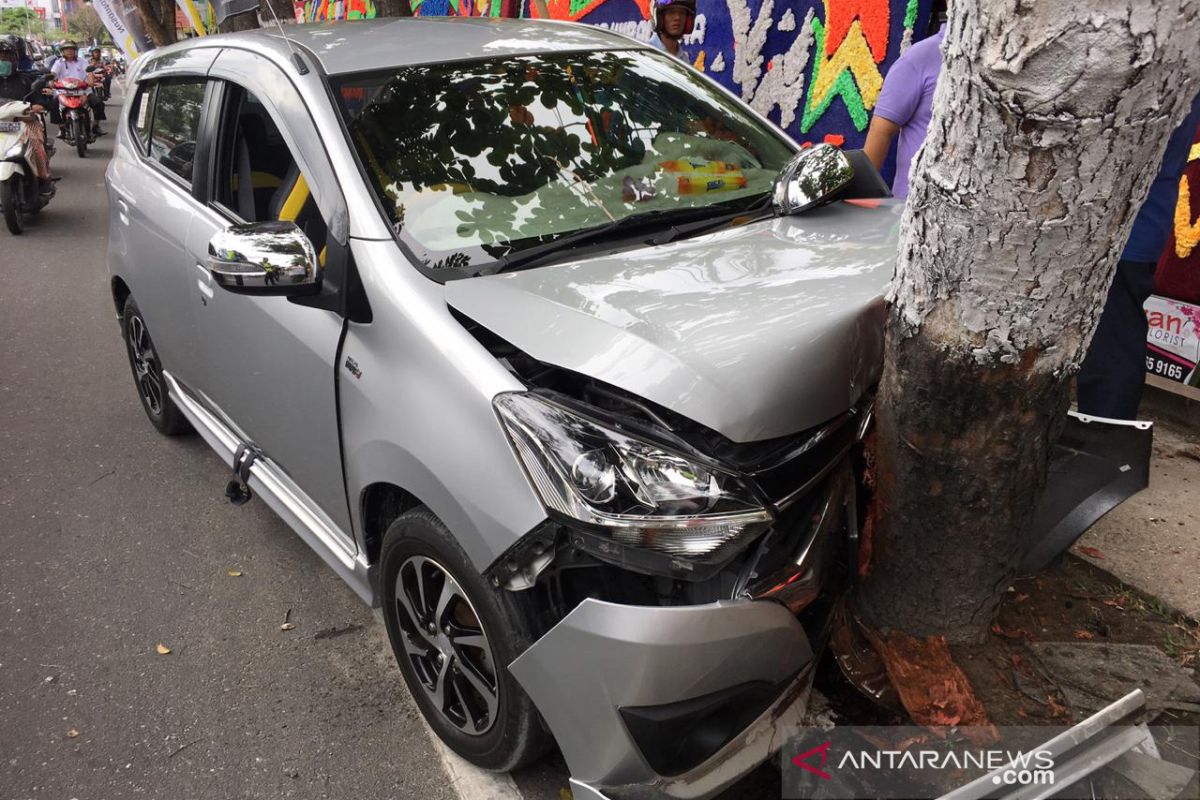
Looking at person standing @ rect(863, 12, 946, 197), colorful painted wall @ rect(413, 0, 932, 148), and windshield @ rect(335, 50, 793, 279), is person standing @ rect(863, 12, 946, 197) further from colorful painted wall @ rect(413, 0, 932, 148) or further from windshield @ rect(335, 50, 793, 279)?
colorful painted wall @ rect(413, 0, 932, 148)

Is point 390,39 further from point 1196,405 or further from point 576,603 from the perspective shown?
point 1196,405

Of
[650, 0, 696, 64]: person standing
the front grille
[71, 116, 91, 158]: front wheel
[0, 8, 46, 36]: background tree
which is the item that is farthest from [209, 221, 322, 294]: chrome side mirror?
[0, 8, 46, 36]: background tree

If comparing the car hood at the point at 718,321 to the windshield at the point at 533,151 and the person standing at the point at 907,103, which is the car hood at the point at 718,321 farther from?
the person standing at the point at 907,103

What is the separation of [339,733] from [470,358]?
53.3 inches

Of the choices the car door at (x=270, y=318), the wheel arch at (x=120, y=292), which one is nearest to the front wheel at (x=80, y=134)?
the wheel arch at (x=120, y=292)

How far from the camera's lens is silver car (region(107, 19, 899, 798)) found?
2.00m

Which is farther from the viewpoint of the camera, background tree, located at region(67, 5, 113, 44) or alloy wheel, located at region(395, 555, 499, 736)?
background tree, located at region(67, 5, 113, 44)

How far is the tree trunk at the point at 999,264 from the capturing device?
1.62m

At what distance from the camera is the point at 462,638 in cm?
249

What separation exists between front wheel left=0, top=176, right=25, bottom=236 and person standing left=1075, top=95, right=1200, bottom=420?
10136 mm

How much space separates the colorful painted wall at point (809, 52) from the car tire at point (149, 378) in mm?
4421

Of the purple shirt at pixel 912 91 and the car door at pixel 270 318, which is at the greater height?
the purple shirt at pixel 912 91

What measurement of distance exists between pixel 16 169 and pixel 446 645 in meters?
9.62

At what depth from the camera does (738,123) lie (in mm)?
3516
